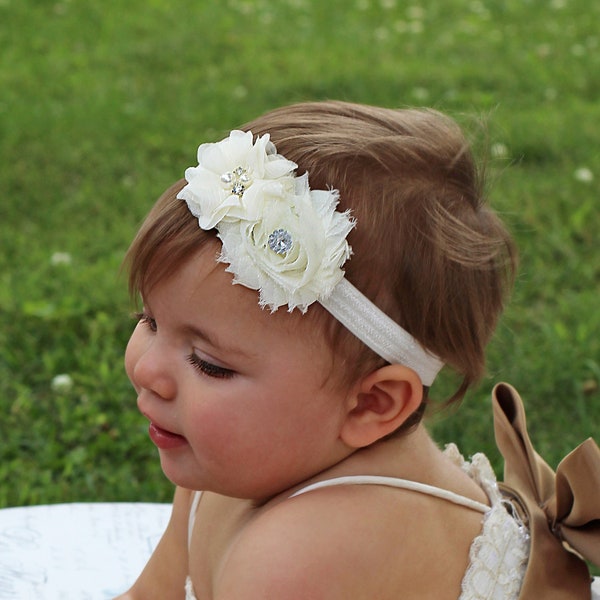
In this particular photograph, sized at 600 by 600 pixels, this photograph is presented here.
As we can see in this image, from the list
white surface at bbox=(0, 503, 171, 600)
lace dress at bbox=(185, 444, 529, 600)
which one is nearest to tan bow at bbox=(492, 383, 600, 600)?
lace dress at bbox=(185, 444, 529, 600)

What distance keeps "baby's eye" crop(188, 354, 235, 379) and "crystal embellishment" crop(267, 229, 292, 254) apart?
182 mm

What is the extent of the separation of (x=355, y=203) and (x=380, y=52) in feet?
14.8

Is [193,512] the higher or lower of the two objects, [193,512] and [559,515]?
the lower

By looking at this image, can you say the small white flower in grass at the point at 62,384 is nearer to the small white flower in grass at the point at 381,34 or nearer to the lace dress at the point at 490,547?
the lace dress at the point at 490,547

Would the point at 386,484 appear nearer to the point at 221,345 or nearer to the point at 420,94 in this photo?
the point at 221,345

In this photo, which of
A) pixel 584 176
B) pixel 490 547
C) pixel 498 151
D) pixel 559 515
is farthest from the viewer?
pixel 584 176

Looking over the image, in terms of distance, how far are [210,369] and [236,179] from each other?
27cm

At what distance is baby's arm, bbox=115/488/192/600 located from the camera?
1912 mm

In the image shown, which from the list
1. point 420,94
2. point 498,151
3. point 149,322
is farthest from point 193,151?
point 149,322

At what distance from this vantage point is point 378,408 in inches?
61.2

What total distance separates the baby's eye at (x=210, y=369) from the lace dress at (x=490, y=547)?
0.22 metres

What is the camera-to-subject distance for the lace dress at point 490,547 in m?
1.59

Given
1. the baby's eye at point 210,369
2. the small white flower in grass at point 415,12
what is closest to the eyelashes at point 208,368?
the baby's eye at point 210,369

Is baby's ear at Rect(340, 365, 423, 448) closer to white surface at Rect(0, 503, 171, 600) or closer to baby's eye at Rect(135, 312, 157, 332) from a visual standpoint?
baby's eye at Rect(135, 312, 157, 332)
